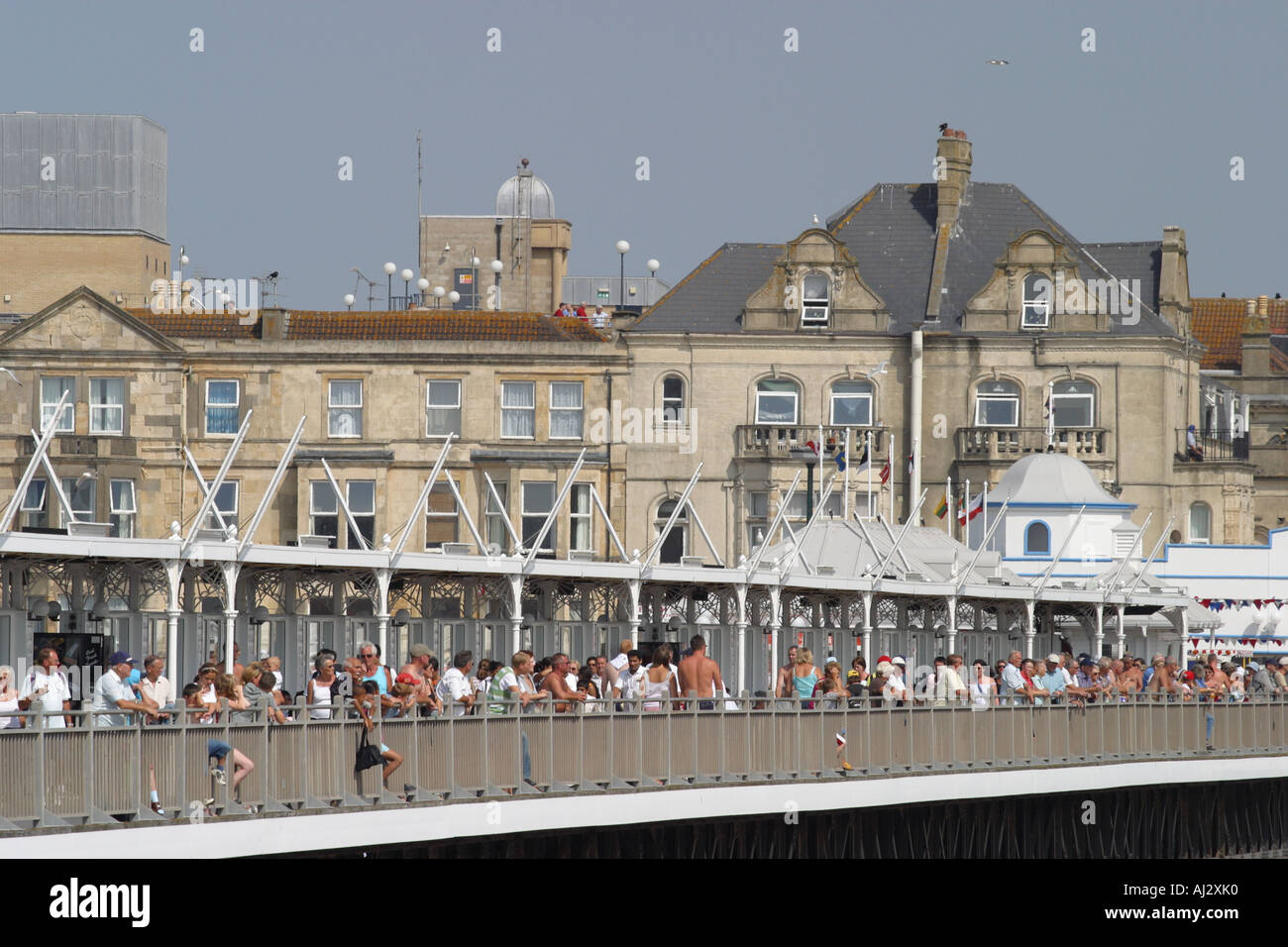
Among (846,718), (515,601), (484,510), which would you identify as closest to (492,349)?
(484,510)

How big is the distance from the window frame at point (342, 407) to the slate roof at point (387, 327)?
43.9 inches

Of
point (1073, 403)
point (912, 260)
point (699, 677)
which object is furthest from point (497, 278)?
point (699, 677)

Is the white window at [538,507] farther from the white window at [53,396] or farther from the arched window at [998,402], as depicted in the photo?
the white window at [53,396]

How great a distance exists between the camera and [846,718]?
33.6 metres

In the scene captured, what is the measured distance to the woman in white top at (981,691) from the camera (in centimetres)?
3650

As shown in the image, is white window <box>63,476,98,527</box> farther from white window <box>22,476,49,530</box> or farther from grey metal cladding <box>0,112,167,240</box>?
grey metal cladding <box>0,112,167,240</box>

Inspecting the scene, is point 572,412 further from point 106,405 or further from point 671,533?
point 106,405

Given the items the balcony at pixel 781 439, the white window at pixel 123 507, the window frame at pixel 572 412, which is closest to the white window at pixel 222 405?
the white window at pixel 123 507

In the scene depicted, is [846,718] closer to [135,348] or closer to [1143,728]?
[1143,728]

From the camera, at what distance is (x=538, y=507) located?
68625 millimetres

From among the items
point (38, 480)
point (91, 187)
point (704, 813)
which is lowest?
point (704, 813)

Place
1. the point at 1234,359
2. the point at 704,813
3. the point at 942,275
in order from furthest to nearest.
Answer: the point at 1234,359
the point at 942,275
the point at 704,813

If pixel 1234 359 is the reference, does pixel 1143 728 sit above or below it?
below

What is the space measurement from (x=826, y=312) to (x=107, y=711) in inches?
1926
